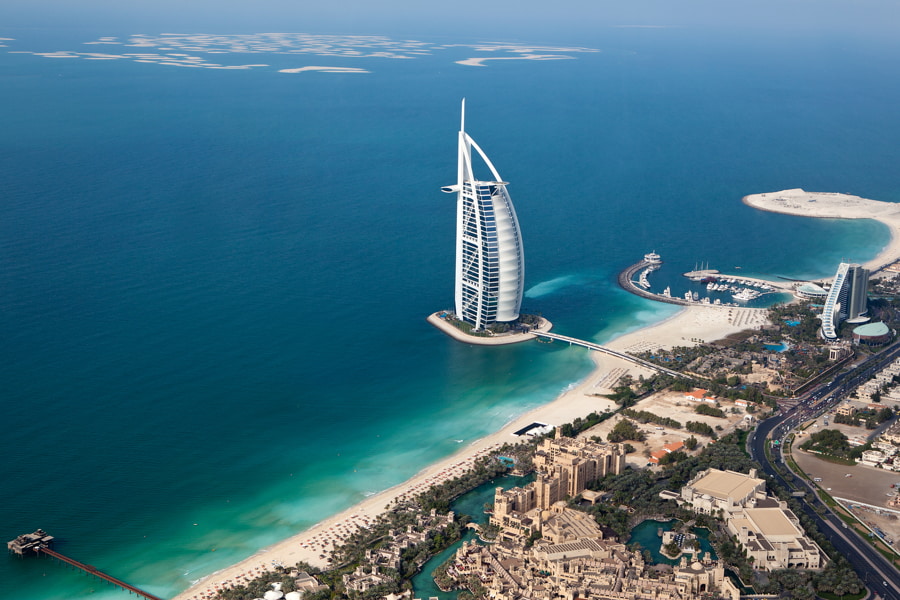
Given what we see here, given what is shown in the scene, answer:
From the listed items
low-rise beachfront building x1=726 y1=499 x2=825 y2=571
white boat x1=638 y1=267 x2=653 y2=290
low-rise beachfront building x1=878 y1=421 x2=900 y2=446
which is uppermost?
low-rise beachfront building x1=726 y1=499 x2=825 y2=571

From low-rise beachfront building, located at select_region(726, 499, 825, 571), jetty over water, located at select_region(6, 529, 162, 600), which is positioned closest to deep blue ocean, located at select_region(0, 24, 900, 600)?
jetty over water, located at select_region(6, 529, 162, 600)

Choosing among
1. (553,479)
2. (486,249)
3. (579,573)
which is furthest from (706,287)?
(579,573)

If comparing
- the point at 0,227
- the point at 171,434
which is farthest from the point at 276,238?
the point at 171,434

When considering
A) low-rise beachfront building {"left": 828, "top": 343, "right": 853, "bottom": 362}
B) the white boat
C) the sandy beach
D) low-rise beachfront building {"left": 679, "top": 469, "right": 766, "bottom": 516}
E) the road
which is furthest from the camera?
the white boat

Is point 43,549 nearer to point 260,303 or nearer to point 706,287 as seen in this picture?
point 260,303

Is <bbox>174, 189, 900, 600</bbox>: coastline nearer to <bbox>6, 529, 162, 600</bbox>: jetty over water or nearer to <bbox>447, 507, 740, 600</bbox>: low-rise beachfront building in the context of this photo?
<bbox>6, 529, 162, 600</bbox>: jetty over water

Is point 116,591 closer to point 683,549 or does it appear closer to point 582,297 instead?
point 683,549
